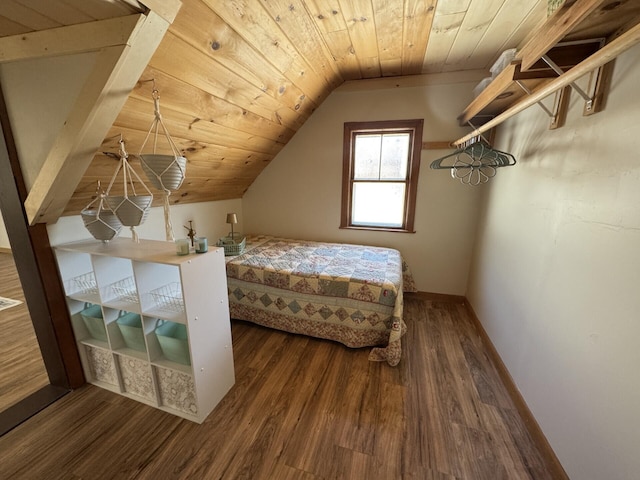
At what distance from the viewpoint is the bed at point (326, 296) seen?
198 cm

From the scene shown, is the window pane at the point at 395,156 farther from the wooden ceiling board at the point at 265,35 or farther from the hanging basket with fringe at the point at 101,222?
the hanging basket with fringe at the point at 101,222

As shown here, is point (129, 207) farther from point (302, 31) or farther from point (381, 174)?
point (381, 174)

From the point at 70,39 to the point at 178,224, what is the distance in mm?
1677

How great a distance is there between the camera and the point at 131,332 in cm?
153

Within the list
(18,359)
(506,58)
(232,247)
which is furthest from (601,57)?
(18,359)

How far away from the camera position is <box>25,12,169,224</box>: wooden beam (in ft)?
3.23

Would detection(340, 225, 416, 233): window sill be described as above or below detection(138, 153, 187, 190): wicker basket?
below

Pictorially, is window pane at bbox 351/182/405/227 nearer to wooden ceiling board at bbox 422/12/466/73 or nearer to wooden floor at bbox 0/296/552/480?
wooden ceiling board at bbox 422/12/466/73

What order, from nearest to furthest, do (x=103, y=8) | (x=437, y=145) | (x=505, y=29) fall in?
(x=103, y=8), (x=505, y=29), (x=437, y=145)

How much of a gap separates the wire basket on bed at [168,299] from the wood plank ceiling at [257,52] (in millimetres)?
758

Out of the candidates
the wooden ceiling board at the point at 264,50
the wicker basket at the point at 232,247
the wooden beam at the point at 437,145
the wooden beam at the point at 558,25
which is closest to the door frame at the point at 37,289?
the wooden ceiling board at the point at 264,50

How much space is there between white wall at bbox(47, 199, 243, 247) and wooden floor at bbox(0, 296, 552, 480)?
3.41 ft

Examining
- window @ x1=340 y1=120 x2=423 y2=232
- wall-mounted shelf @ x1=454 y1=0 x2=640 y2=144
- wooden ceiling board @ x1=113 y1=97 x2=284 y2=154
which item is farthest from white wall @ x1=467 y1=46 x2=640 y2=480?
wooden ceiling board @ x1=113 y1=97 x2=284 y2=154

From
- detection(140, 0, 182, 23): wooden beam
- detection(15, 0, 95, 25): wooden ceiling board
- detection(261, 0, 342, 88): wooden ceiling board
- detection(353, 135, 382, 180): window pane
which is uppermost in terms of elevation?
detection(261, 0, 342, 88): wooden ceiling board
